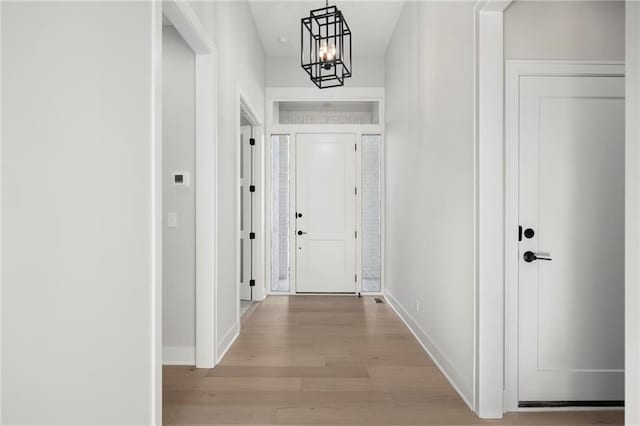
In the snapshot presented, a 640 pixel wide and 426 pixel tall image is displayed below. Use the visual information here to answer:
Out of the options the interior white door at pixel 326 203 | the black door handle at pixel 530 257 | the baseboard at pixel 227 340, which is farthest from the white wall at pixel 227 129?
the black door handle at pixel 530 257

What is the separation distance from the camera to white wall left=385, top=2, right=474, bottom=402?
237cm

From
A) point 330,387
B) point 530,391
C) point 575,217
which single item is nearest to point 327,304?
point 330,387

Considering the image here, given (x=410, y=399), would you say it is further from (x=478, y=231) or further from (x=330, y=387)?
(x=478, y=231)

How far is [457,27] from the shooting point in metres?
2.52

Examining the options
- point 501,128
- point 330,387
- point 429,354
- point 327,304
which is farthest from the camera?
point 327,304

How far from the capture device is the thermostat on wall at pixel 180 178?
2.85 metres

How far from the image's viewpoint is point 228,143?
3256 mm

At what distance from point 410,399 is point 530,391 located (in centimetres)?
68

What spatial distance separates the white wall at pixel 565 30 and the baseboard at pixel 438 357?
1928 millimetres

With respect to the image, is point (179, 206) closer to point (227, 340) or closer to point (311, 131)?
point (227, 340)

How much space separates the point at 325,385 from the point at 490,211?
1.48m

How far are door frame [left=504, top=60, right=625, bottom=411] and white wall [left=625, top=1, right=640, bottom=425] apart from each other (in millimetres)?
1008

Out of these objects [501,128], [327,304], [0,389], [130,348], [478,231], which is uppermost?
[501,128]

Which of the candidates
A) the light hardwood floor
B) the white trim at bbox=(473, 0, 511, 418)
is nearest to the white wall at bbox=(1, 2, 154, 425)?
the light hardwood floor
